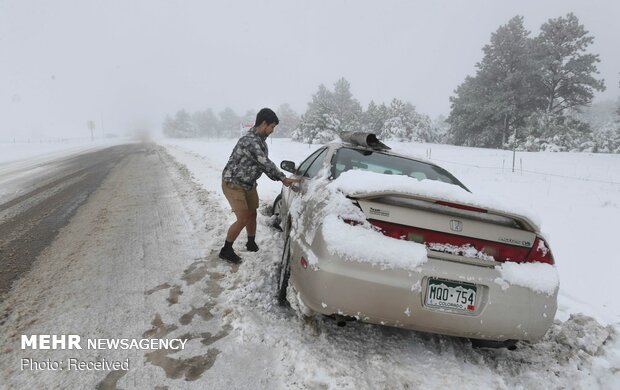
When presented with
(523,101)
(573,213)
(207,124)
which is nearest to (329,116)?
(523,101)

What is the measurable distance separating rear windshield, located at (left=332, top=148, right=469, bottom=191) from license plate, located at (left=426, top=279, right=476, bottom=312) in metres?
1.38

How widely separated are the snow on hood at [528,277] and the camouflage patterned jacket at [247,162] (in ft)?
7.70

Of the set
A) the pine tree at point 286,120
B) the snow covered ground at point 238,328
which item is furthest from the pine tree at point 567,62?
the pine tree at point 286,120

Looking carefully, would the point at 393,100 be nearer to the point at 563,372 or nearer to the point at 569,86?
the point at 569,86

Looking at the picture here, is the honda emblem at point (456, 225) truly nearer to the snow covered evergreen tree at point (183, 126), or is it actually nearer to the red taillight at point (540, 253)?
the red taillight at point (540, 253)

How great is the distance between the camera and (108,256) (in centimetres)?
405

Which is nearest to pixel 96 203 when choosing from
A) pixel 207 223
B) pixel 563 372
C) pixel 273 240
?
pixel 207 223

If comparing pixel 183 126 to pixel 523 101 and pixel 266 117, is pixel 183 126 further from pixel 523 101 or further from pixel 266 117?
pixel 266 117

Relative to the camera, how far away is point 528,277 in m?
2.29

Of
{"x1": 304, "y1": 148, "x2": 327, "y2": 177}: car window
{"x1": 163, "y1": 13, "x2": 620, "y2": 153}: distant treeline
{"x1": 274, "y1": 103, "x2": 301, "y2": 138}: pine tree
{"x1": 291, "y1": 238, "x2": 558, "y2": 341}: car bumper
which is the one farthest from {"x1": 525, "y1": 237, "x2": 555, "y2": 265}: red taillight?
{"x1": 274, "y1": 103, "x2": 301, "y2": 138}: pine tree

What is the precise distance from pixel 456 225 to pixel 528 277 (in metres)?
0.59

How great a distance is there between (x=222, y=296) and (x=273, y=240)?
5.27ft

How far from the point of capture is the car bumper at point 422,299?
2.17 m

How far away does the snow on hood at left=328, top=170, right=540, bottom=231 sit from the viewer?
2.29m
